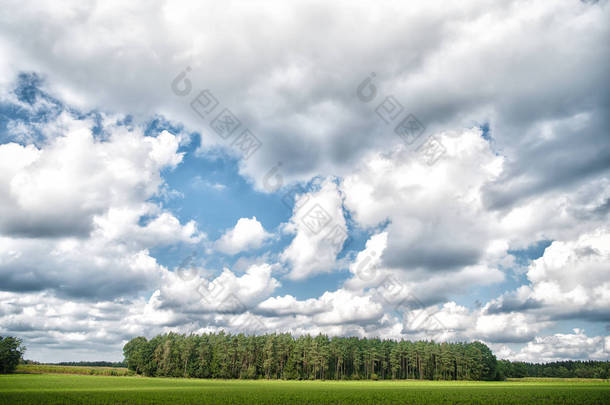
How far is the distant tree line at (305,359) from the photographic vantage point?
160 meters

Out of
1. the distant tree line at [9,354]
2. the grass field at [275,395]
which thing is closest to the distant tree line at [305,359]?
the distant tree line at [9,354]

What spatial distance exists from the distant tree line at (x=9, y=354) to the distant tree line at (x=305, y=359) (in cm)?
4881

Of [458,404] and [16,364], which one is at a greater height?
[458,404]

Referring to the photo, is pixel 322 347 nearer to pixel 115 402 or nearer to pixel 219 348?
pixel 219 348

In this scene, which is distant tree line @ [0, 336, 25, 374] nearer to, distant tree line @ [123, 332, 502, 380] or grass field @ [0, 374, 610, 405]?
distant tree line @ [123, 332, 502, 380]

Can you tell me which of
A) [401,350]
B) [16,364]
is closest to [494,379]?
[401,350]

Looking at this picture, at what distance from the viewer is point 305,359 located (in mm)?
159500

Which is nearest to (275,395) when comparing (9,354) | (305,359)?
(305,359)

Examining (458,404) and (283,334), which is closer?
(458,404)

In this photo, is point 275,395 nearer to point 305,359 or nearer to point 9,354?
point 305,359

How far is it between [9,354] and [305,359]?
382 ft

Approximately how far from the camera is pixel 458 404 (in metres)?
46.6

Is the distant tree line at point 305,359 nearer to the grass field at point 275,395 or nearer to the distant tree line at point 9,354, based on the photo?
the distant tree line at point 9,354

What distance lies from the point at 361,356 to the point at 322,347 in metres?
24.9
